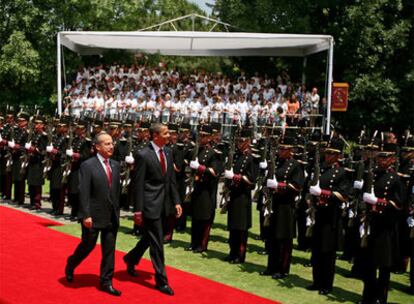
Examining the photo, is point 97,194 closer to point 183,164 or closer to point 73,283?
point 73,283

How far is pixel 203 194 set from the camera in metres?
11.5

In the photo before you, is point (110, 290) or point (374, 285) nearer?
point (110, 290)

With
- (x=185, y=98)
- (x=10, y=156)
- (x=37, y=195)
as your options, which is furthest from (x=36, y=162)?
(x=185, y=98)

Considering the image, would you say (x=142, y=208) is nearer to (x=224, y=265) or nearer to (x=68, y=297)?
(x=68, y=297)

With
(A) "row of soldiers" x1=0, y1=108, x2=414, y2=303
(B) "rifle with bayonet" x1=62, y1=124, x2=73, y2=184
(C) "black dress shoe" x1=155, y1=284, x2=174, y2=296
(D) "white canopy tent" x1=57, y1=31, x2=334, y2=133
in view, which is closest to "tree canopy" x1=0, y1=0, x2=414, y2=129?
(D) "white canopy tent" x1=57, y1=31, x2=334, y2=133

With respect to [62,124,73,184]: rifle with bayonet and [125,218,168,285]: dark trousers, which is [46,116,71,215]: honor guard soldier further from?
[125,218,168,285]: dark trousers

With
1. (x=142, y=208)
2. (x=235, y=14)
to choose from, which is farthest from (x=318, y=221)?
(x=235, y=14)

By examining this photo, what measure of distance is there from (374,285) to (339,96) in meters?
18.3

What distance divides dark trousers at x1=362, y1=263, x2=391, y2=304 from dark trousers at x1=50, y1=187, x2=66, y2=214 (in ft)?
25.7

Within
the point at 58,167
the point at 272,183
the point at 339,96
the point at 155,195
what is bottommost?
the point at 58,167

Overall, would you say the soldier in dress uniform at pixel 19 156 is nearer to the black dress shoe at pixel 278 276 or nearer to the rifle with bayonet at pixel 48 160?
the rifle with bayonet at pixel 48 160

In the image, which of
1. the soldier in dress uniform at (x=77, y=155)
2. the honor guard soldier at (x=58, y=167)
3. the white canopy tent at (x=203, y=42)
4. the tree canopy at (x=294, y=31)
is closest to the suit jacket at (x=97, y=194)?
the soldier in dress uniform at (x=77, y=155)

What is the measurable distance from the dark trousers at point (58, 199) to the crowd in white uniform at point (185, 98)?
28.9 feet

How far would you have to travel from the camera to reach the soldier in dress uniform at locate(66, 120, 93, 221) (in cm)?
1355
